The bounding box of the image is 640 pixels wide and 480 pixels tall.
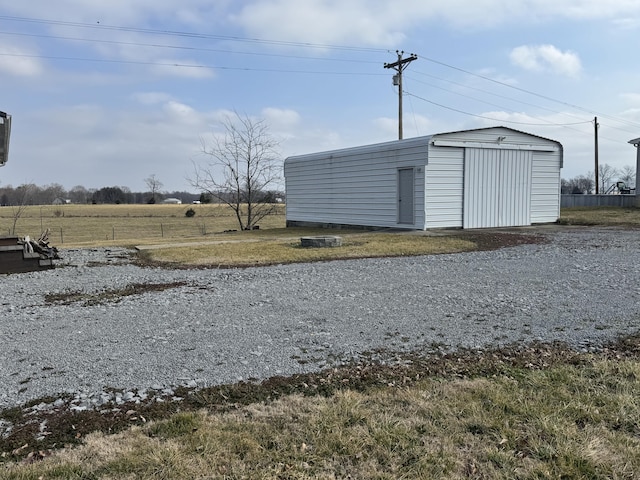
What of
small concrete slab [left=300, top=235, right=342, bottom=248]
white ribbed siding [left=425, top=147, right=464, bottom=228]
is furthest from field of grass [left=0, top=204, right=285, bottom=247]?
→ white ribbed siding [left=425, top=147, right=464, bottom=228]

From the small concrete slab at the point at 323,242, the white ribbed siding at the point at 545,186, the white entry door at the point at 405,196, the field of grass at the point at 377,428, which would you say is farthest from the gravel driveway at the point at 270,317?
the white ribbed siding at the point at 545,186

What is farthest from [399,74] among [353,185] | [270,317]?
[270,317]

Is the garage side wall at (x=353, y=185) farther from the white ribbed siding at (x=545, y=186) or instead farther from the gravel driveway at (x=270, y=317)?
the gravel driveway at (x=270, y=317)

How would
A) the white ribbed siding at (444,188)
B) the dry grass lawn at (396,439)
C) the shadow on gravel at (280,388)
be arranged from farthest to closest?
the white ribbed siding at (444,188) → the shadow on gravel at (280,388) → the dry grass lawn at (396,439)

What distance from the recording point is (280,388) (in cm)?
335

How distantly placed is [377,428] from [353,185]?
16.2 metres

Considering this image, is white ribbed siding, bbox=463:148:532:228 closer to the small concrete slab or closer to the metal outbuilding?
the metal outbuilding

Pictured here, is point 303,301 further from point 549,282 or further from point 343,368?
point 549,282

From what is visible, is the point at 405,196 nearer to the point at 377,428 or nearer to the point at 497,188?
the point at 497,188

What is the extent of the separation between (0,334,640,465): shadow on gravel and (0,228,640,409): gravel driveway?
6.5 inches

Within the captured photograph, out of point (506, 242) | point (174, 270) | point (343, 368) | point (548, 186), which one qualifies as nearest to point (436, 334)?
point (343, 368)

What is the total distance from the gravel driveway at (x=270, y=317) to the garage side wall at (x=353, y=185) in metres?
7.45

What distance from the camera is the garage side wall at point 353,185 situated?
1606 centimetres

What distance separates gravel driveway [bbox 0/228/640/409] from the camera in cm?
374
